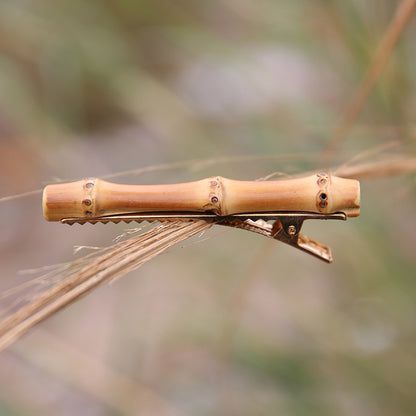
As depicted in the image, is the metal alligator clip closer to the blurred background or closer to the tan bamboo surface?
the tan bamboo surface

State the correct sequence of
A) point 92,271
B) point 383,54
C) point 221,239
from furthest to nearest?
point 221,239, point 383,54, point 92,271

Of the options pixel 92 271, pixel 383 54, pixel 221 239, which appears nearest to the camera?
pixel 92 271

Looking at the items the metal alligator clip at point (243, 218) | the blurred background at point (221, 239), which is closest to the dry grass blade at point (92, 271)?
the metal alligator clip at point (243, 218)

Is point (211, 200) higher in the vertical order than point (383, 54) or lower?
lower

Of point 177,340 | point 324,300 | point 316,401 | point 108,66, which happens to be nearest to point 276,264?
point 324,300

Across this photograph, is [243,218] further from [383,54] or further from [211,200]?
[383,54]

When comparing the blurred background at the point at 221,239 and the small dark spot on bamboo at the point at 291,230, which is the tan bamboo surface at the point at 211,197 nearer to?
the small dark spot on bamboo at the point at 291,230

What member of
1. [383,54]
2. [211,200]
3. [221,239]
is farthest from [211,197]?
[221,239]
